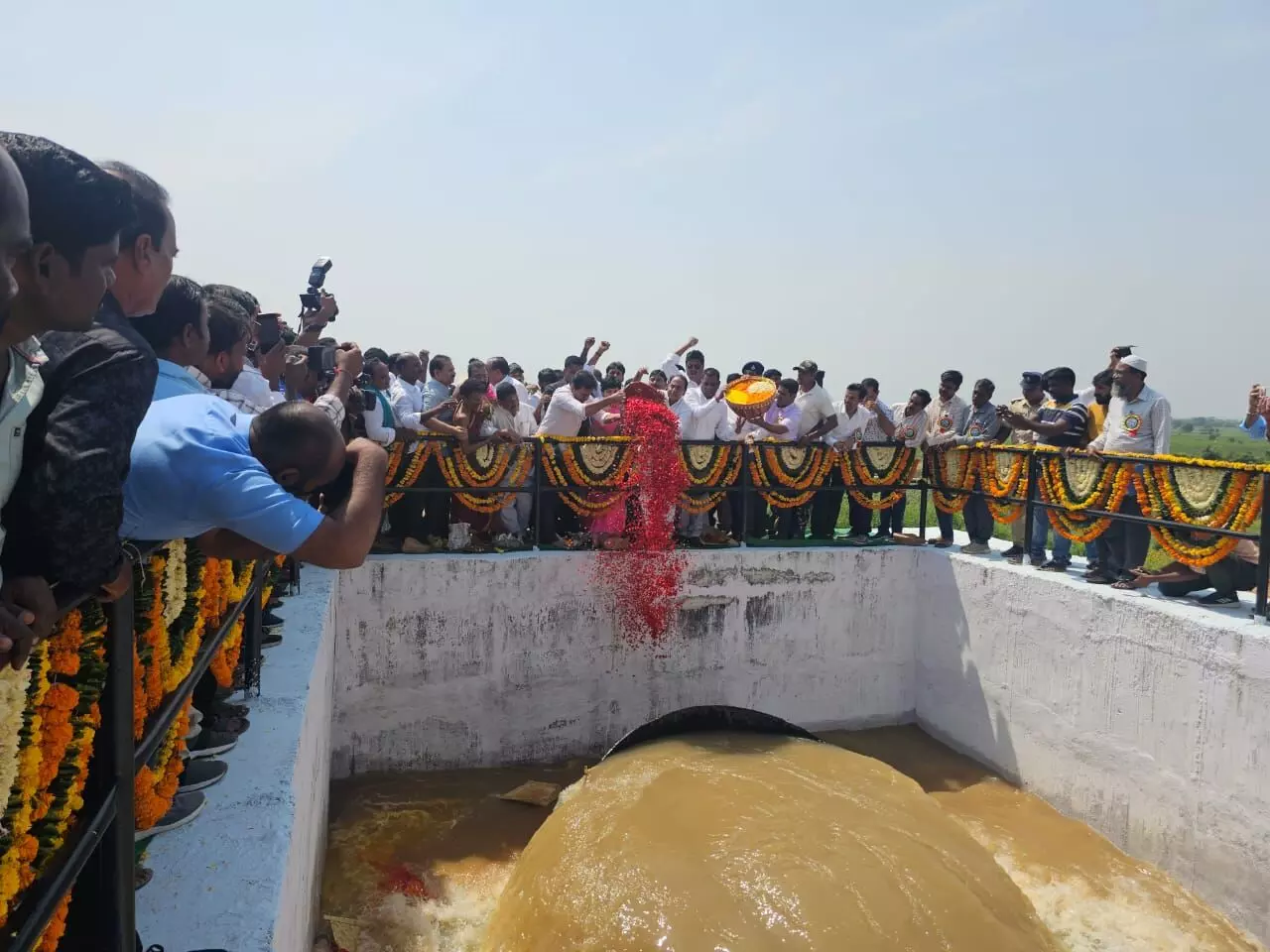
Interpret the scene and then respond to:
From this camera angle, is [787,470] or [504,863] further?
[787,470]

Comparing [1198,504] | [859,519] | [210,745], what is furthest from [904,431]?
[210,745]

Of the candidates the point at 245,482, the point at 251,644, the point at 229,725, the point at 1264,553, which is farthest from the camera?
the point at 1264,553

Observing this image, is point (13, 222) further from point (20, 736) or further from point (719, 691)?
point (719, 691)

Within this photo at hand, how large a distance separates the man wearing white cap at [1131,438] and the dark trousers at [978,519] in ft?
4.76

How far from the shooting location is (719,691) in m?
8.86

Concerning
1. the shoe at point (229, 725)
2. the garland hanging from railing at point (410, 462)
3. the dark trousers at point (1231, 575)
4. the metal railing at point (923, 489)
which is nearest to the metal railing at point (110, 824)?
the shoe at point (229, 725)

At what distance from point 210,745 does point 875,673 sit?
7.22 metres

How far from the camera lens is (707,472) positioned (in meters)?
8.82

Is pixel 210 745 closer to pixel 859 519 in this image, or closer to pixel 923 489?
pixel 859 519

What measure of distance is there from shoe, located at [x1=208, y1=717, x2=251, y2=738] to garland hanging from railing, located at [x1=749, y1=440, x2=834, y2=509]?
6.11 metres

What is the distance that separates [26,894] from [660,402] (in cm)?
745

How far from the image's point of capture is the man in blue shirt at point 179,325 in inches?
111

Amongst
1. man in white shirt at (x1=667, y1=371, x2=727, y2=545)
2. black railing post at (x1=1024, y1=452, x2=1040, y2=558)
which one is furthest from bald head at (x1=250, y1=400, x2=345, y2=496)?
black railing post at (x1=1024, y1=452, x2=1040, y2=558)

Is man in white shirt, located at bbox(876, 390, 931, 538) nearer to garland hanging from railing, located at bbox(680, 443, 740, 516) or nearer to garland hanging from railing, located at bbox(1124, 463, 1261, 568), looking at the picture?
garland hanging from railing, located at bbox(680, 443, 740, 516)
